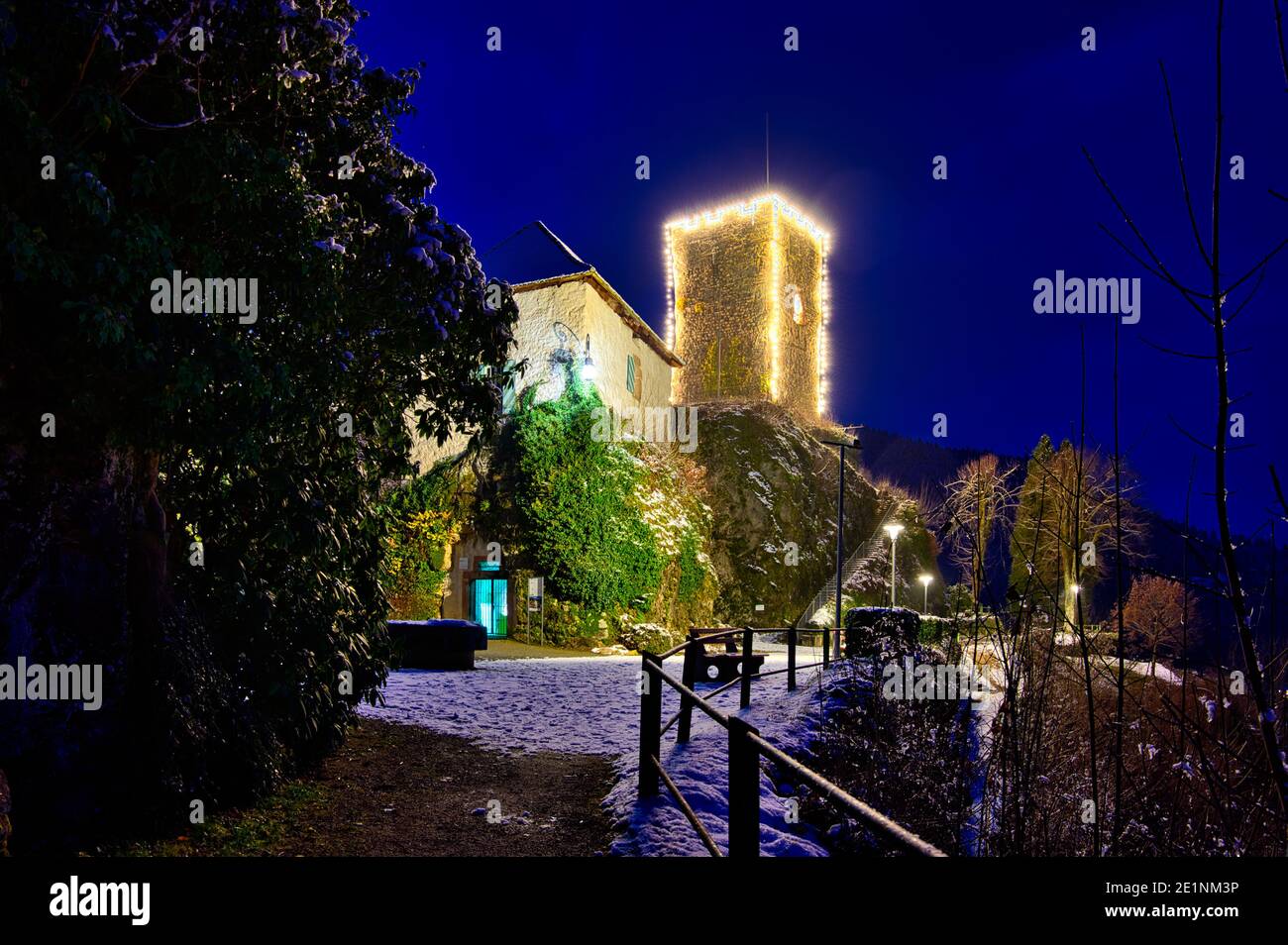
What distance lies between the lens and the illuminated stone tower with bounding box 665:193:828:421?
4031 cm

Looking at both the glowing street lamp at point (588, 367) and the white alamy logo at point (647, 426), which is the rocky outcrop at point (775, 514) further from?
the glowing street lamp at point (588, 367)

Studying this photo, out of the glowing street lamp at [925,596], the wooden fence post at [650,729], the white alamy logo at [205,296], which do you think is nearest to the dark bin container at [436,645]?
the wooden fence post at [650,729]

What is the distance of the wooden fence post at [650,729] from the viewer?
583 centimetres

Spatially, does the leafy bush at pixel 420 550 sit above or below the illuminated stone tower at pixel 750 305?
below

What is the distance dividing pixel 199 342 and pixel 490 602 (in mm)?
17686

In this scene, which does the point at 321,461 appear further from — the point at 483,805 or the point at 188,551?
the point at 483,805

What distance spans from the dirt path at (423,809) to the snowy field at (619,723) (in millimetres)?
363

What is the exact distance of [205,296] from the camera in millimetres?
4750

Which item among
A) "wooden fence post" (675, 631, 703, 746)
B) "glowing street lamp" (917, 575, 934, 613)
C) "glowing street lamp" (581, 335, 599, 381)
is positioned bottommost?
"glowing street lamp" (917, 575, 934, 613)

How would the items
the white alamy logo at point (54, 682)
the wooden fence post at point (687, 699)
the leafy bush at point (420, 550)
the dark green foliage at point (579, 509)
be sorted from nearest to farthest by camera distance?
the white alamy logo at point (54, 682) → the wooden fence post at point (687, 699) → the leafy bush at point (420, 550) → the dark green foliage at point (579, 509)
